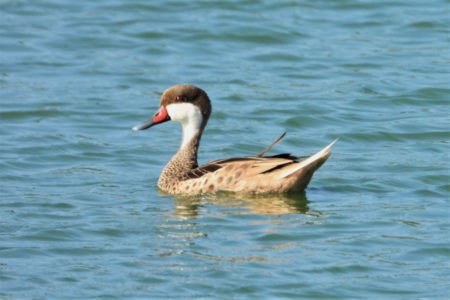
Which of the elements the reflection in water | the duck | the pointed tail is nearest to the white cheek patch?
the duck

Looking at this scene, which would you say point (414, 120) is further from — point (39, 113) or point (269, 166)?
point (39, 113)

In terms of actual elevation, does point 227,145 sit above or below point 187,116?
below

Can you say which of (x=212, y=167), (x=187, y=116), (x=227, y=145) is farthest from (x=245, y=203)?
(x=227, y=145)

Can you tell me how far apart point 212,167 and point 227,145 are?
2.16 meters

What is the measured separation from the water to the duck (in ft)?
0.59

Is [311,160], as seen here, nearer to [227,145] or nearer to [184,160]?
[184,160]

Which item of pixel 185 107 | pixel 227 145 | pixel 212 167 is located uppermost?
pixel 185 107

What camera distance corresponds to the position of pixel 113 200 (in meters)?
10.7

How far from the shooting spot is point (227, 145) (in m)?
13.1

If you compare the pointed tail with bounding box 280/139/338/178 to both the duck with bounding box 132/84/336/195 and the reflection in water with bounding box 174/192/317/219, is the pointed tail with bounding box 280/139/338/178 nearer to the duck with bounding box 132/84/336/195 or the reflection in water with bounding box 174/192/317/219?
the duck with bounding box 132/84/336/195

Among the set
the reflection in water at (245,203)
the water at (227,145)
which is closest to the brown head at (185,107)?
the water at (227,145)

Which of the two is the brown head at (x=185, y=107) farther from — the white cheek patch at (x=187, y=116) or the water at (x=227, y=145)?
the water at (x=227, y=145)

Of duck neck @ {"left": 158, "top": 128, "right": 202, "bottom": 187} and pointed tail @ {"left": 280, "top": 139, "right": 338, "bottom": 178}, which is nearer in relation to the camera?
pointed tail @ {"left": 280, "top": 139, "right": 338, "bottom": 178}

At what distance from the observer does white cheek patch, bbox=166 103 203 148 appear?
1140 centimetres
